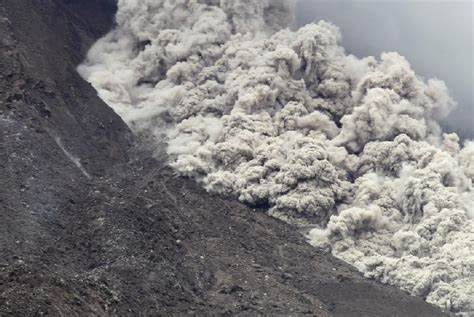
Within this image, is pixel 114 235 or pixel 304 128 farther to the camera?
pixel 304 128

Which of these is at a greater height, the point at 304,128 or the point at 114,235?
the point at 304,128

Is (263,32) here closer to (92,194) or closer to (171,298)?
(92,194)

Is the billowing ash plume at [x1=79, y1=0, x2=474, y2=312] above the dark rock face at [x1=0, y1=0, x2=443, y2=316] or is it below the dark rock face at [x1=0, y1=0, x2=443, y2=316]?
above

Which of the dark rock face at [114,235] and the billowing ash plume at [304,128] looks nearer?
the dark rock face at [114,235]

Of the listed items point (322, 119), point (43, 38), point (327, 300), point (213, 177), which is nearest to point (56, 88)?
point (43, 38)
